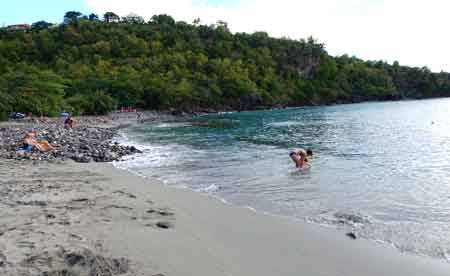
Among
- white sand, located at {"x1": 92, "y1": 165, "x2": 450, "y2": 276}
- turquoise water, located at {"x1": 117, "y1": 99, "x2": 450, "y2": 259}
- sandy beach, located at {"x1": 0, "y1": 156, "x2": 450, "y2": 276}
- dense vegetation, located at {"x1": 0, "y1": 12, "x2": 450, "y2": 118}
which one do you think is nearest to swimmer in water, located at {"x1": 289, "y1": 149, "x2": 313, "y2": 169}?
turquoise water, located at {"x1": 117, "y1": 99, "x2": 450, "y2": 259}

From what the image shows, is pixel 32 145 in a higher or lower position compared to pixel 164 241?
higher

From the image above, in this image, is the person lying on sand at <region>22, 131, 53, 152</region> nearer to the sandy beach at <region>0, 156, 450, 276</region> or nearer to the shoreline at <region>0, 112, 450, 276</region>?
the shoreline at <region>0, 112, 450, 276</region>

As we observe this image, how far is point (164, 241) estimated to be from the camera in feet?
25.4

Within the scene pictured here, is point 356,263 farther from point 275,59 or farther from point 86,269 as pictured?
point 275,59

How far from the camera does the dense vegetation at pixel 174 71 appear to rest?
71.1m

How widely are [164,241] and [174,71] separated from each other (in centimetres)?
10677

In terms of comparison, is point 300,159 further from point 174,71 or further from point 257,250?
point 174,71

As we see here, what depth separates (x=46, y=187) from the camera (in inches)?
482

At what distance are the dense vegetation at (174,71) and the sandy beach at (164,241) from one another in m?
43.8

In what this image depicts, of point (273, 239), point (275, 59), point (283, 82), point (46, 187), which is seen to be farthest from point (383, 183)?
point (275, 59)

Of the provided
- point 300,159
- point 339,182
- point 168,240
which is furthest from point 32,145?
point 168,240

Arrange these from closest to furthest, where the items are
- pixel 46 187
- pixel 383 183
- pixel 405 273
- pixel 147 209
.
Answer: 1. pixel 405 273
2. pixel 147 209
3. pixel 46 187
4. pixel 383 183

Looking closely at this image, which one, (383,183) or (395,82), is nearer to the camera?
(383,183)

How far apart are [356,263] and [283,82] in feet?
449
